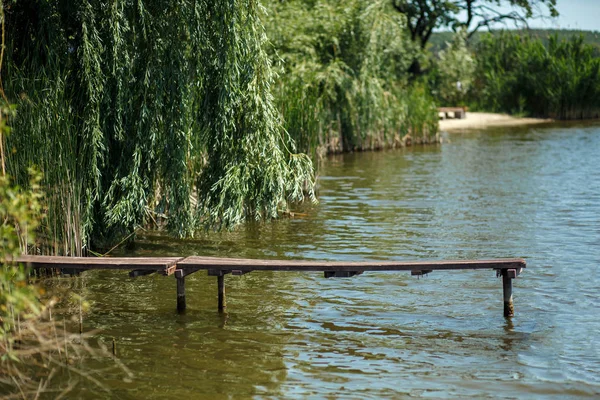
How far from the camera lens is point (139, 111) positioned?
35.1 ft

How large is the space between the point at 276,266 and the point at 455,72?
114 feet

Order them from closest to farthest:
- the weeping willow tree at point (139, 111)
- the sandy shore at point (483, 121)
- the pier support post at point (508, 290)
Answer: the pier support post at point (508, 290) < the weeping willow tree at point (139, 111) < the sandy shore at point (483, 121)

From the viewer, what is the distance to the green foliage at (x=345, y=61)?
Answer: 2316 centimetres

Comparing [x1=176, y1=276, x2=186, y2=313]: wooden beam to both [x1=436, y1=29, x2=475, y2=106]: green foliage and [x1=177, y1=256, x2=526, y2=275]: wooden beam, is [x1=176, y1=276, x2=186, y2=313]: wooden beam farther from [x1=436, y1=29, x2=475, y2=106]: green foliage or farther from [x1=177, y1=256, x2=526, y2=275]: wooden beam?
[x1=436, y1=29, x2=475, y2=106]: green foliage

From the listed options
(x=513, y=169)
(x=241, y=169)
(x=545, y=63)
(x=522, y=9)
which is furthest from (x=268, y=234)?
(x=522, y=9)

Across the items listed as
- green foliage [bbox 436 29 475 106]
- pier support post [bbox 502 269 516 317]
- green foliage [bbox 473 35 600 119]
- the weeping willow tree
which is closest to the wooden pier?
pier support post [bbox 502 269 516 317]

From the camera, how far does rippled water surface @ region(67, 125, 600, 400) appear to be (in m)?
6.97

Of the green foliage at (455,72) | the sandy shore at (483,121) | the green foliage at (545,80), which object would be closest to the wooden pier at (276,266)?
the sandy shore at (483,121)

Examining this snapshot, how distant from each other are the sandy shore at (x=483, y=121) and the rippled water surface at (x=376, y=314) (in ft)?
62.1

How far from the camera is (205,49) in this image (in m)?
10.8

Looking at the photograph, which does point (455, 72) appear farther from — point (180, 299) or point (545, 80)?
point (180, 299)

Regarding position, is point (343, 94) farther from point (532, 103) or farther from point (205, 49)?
point (532, 103)

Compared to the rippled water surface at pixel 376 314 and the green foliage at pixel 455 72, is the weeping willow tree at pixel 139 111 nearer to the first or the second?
the rippled water surface at pixel 376 314

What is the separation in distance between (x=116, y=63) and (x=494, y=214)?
7.53 metres
